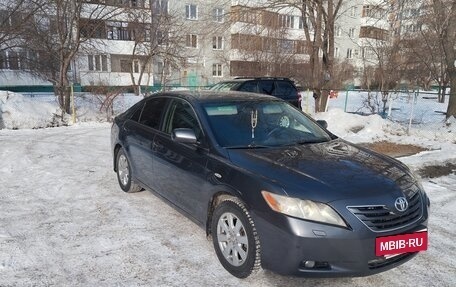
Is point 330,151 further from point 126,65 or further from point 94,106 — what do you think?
point 126,65

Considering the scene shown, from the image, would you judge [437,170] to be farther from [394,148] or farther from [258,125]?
[258,125]

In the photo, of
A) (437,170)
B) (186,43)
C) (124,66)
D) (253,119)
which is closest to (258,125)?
(253,119)

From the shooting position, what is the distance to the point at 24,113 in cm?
1122

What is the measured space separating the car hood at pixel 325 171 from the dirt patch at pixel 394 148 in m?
5.05

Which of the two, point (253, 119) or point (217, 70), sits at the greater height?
point (217, 70)

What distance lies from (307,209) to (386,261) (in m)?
0.78

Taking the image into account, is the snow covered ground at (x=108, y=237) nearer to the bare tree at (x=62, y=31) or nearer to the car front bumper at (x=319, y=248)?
the car front bumper at (x=319, y=248)

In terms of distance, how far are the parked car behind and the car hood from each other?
7714 millimetres

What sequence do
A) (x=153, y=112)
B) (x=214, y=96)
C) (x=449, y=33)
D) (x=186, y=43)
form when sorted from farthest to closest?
1. (x=186, y=43)
2. (x=449, y=33)
3. (x=153, y=112)
4. (x=214, y=96)

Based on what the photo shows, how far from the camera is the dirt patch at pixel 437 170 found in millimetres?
6270

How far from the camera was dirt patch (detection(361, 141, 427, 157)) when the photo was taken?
798cm

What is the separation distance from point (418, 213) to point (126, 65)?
33.6m

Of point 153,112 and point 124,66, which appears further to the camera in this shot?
point 124,66

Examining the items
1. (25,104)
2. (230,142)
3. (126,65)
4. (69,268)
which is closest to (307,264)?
(230,142)
